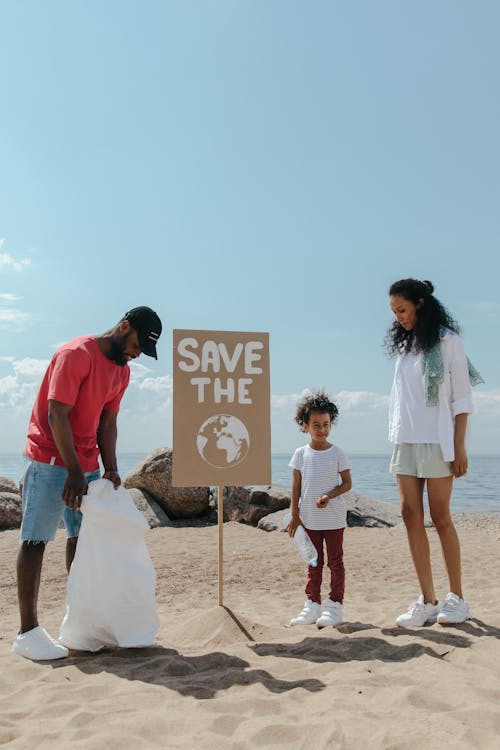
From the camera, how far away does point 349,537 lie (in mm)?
9164

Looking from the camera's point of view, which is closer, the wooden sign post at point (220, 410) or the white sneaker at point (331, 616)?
the white sneaker at point (331, 616)

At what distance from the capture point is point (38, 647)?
3.58 meters

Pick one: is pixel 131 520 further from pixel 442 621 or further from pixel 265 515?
pixel 265 515

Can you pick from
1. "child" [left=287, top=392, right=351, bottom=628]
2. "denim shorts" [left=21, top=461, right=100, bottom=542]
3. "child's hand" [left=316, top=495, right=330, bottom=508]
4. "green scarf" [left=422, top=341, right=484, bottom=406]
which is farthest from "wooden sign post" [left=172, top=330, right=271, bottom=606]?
"green scarf" [left=422, top=341, right=484, bottom=406]

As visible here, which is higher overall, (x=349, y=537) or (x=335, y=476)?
(x=335, y=476)

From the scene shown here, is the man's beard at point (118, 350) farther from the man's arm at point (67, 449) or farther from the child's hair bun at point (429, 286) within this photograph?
the child's hair bun at point (429, 286)

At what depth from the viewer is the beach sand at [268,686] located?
8.25 feet

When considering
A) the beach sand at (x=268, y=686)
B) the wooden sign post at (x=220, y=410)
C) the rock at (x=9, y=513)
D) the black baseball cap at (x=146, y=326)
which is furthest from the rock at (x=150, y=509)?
the black baseball cap at (x=146, y=326)

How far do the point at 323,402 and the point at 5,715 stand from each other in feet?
9.23

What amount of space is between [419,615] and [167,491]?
7065 millimetres

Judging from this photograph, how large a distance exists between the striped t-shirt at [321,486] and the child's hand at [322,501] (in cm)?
4

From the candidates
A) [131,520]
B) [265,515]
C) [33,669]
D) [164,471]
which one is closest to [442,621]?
[131,520]

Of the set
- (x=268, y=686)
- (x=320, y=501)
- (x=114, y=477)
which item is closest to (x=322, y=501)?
(x=320, y=501)

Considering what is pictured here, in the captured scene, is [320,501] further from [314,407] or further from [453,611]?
[453,611]
